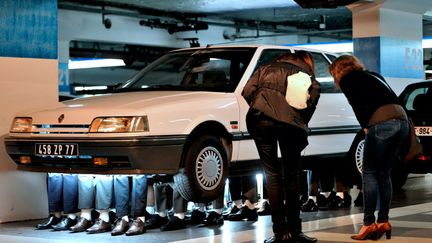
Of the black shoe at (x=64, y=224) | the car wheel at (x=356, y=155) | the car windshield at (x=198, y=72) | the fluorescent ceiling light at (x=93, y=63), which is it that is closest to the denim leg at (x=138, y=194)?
the black shoe at (x=64, y=224)

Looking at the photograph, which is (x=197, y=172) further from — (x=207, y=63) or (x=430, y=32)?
(x=430, y=32)

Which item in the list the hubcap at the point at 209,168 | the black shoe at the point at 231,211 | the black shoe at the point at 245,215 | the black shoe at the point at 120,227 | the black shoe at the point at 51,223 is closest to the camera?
the hubcap at the point at 209,168

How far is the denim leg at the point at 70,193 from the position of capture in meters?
8.00

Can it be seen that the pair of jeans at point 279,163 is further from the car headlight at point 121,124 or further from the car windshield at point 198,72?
the car windshield at point 198,72

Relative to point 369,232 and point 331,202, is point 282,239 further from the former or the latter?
point 331,202

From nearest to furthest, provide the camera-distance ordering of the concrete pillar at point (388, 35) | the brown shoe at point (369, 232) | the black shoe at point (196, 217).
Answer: the brown shoe at point (369, 232), the black shoe at point (196, 217), the concrete pillar at point (388, 35)

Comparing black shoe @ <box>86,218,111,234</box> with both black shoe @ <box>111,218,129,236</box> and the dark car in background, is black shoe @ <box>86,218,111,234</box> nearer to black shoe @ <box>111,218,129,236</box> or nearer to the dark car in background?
black shoe @ <box>111,218,129,236</box>

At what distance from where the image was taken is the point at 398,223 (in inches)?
318

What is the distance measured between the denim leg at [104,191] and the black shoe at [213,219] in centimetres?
113

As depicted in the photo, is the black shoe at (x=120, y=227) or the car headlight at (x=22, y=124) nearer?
the black shoe at (x=120, y=227)

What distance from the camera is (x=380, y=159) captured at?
6.81 meters

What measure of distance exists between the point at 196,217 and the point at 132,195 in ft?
3.30

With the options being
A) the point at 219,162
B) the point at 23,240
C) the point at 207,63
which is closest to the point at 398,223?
the point at 219,162

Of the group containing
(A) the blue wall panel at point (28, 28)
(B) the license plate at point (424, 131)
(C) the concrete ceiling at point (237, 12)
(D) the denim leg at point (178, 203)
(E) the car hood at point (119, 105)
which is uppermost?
(C) the concrete ceiling at point (237, 12)
